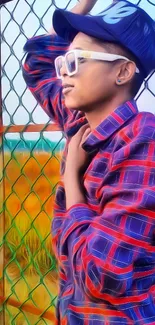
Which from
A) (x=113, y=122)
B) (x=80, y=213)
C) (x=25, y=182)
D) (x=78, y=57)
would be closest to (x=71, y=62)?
(x=78, y=57)

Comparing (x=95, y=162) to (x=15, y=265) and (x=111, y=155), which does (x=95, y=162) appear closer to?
(x=111, y=155)

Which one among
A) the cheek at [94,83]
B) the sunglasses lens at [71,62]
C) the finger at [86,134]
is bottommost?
the finger at [86,134]

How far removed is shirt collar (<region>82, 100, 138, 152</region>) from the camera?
0.96 meters

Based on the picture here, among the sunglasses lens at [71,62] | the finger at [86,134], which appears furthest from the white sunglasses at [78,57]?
the finger at [86,134]

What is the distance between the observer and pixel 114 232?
86 centimetres

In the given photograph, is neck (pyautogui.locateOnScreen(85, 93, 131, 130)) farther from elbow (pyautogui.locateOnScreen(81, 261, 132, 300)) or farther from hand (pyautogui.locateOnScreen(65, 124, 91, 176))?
elbow (pyautogui.locateOnScreen(81, 261, 132, 300))

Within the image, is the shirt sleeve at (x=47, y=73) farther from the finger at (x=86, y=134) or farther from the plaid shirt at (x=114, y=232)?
the plaid shirt at (x=114, y=232)

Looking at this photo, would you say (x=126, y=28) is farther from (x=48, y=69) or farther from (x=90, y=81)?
(x=48, y=69)

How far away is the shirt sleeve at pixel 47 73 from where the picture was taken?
120cm

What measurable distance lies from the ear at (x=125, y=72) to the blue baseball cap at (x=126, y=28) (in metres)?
0.02

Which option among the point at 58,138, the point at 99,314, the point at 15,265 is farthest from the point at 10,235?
the point at 99,314

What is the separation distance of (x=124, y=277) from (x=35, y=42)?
1.97 feet

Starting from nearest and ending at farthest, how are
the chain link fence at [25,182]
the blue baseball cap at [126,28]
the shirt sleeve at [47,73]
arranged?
the blue baseball cap at [126,28], the shirt sleeve at [47,73], the chain link fence at [25,182]

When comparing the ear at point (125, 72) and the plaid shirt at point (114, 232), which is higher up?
the ear at point (125, 72)
